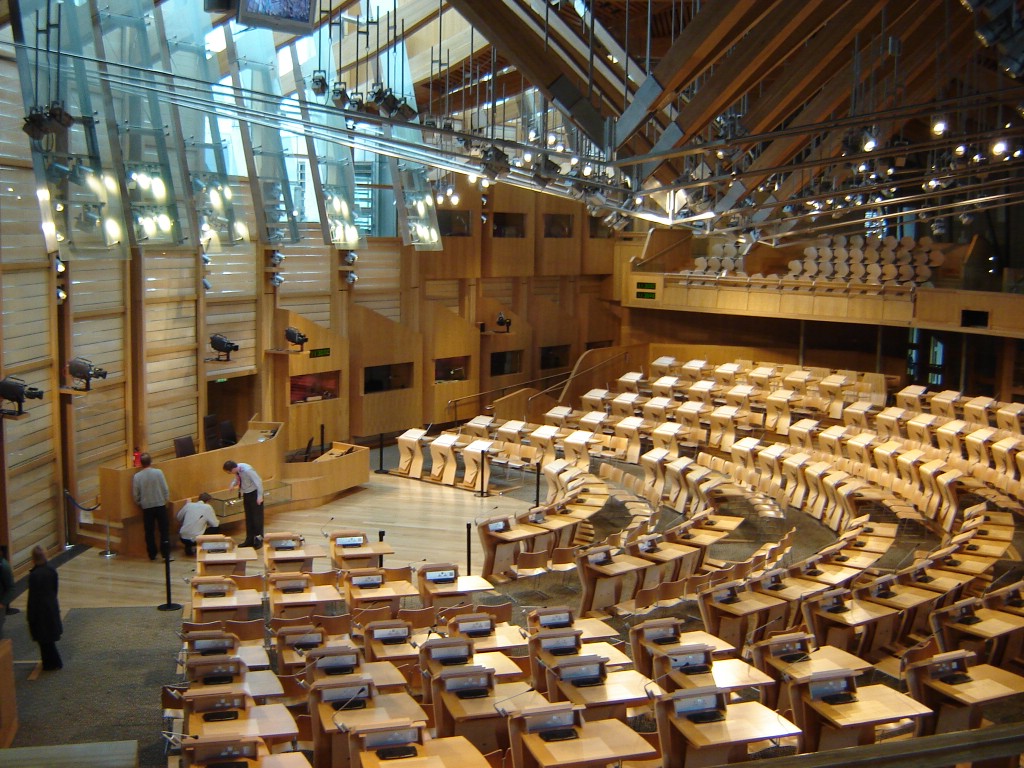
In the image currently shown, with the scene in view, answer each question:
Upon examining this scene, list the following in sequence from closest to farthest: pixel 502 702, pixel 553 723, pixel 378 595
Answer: pixel 553 723
pixel 502 702
pixel 378 595

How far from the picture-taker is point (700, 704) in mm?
6734

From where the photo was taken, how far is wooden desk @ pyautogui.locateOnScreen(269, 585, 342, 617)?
952 centimetres

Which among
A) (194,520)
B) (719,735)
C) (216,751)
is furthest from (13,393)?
(719,735)

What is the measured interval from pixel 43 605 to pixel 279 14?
5.47 m

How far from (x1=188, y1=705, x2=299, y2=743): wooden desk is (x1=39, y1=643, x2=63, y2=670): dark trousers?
3490mm

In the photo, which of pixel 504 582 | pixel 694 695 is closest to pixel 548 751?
pixel 694 695

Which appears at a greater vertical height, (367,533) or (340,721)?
(340,721)

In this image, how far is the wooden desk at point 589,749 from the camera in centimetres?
605

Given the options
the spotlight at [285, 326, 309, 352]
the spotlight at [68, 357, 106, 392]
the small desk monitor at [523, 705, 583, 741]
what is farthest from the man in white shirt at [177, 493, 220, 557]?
the small desk monitor at [523, 705, 583, 741]

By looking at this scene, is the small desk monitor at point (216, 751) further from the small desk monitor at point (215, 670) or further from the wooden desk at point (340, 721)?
the small desk monitor at point (215, 670)

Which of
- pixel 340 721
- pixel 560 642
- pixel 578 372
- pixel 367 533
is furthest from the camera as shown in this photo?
pixel 578 372

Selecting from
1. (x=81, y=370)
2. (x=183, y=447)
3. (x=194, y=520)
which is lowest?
(x=194, y=520)

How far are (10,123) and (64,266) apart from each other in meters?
1.87

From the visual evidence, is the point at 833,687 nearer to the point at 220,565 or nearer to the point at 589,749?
the point at 589,749
